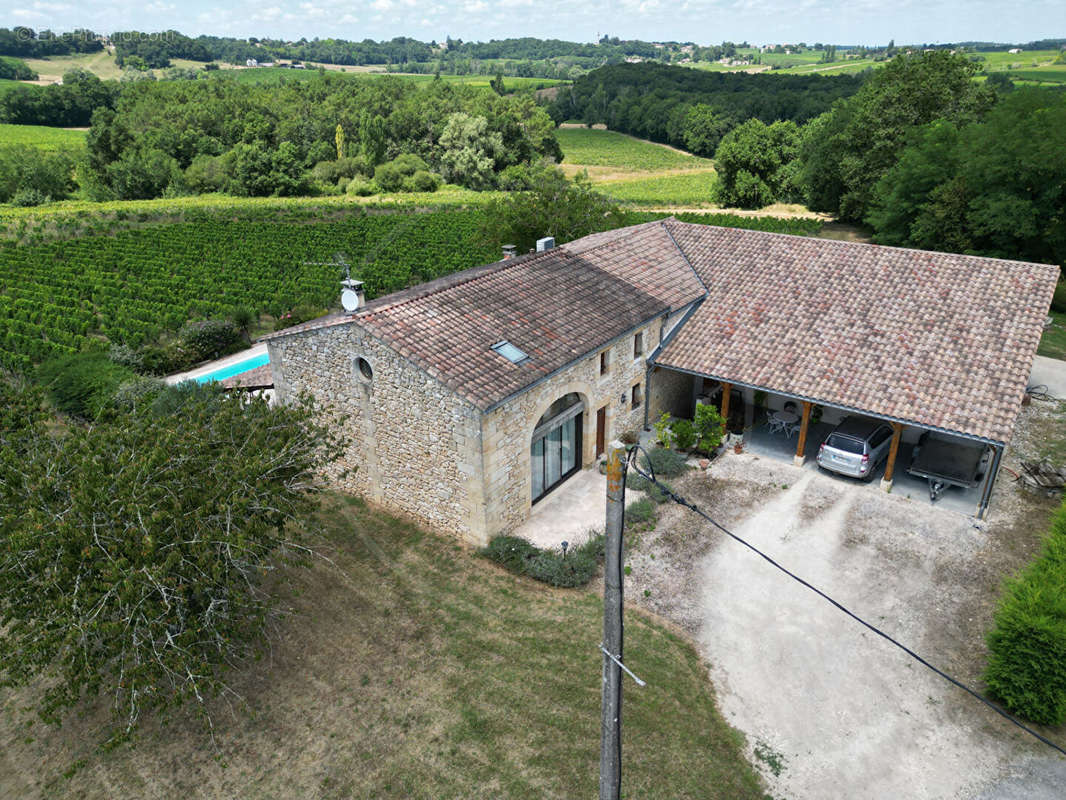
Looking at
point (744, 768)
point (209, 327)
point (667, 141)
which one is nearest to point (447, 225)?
point (209, 327)

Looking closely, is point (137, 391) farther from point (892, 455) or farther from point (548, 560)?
point (892, 455)

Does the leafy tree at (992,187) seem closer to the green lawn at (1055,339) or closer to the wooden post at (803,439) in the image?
the green lawn at (1055,339)

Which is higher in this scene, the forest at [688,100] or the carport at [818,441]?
the forest at [688,100]

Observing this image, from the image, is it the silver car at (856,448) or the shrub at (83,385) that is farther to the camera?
the shrub at (83,385)

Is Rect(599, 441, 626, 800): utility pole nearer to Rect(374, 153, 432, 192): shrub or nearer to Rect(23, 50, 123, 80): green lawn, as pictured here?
Rect(374, 153, 432, 192): shrub

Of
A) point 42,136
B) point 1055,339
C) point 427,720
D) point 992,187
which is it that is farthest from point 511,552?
point 42,136

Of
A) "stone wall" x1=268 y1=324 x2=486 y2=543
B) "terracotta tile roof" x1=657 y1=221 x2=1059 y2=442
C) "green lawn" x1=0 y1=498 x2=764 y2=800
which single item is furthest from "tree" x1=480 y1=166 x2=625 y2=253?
"green lawn" x1=0 y1=498 x2=764 y2=800

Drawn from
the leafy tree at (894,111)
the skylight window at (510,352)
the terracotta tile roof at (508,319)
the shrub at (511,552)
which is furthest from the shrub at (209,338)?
the leafy tree at (894,111)

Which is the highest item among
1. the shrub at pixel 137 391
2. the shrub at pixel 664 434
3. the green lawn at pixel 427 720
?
the shrub at pixel 137 391
